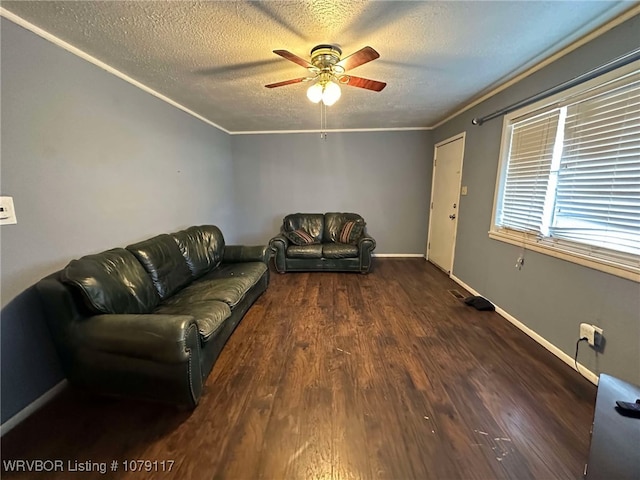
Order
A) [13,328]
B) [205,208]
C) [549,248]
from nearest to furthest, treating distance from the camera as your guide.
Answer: [13,328]
[549,248]
[205,208]

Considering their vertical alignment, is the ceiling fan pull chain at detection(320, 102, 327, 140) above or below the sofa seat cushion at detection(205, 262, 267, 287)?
above

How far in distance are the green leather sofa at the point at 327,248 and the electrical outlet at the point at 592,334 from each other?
2.49m

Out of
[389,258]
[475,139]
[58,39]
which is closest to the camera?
[58,39]

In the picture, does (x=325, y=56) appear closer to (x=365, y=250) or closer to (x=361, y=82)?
(x=361, y=82)

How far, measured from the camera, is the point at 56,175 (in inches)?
69.9

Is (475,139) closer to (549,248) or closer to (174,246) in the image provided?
(549,248)

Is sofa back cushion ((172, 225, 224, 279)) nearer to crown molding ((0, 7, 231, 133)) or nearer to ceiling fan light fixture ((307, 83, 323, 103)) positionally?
crown molding ((0, 7, 231, 133))

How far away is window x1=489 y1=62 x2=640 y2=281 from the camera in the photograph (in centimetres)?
161

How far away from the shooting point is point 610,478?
88cm

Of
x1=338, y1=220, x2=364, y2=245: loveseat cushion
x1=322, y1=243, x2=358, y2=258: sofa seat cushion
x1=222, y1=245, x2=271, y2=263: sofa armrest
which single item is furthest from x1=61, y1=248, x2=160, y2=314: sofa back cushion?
x1=338, y1=220, x2=364, y2=245: loveseat cushion

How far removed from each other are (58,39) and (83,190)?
102cm

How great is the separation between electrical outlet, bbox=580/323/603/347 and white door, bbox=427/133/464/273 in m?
2.13

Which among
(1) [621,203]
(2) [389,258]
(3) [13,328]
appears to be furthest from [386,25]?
(2) [389,258]

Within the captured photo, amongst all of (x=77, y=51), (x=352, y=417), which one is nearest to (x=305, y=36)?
(x=77, y=51)
